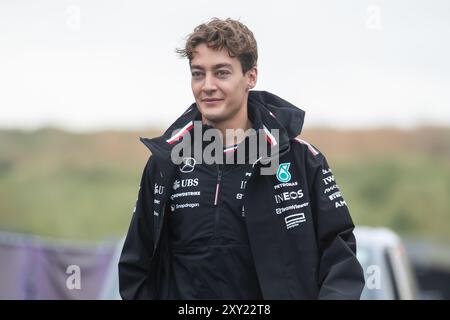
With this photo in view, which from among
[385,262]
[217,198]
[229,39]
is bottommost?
[385,262]

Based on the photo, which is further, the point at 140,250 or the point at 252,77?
the point at 252,77

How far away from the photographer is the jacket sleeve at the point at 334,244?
4258 millimetres

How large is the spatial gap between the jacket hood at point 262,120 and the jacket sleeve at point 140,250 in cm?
12

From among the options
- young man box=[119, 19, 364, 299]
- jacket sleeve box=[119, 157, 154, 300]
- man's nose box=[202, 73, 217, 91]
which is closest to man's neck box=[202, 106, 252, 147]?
young man box=[119, 19, 364, 299]

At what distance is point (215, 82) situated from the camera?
4.48 meters

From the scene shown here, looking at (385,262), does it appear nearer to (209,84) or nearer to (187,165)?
(187,165)

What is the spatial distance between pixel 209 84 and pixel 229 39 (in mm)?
258

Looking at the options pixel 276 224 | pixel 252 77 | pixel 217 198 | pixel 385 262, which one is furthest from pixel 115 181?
pixel 276 224

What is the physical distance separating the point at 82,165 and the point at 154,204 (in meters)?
45.6

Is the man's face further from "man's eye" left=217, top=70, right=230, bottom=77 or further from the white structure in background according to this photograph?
the white structure in background

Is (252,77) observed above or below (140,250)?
above

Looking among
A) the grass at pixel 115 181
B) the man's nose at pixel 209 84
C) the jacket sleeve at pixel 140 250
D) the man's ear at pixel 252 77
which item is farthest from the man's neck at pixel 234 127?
the grass at pixel 115 181

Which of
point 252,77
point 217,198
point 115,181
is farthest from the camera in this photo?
point 115,181
